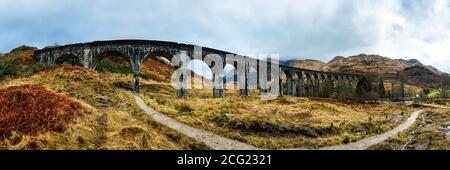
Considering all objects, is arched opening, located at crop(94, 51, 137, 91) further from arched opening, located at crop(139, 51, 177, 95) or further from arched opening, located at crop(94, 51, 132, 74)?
arched opening, located at crop(139, 51, 177, 95)

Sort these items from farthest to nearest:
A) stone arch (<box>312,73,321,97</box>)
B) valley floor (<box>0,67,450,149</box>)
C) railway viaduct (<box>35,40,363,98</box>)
Result: stone arch (<box>312,73,321,97</box>) < railway viaduct (<box>35,40,363,98</box>) < valley floor (<box>0,67,450,149</box>)

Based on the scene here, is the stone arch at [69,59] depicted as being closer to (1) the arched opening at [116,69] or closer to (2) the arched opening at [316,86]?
(1) the arched opening at [116,69]

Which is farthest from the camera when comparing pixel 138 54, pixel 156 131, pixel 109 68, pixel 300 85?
pixel 300 85

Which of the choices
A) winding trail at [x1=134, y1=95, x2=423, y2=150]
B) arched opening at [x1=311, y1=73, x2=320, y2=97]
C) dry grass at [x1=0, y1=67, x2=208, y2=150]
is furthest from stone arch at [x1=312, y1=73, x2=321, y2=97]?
dry grass at [x1=0, y1=67, x2=208, y2=150]

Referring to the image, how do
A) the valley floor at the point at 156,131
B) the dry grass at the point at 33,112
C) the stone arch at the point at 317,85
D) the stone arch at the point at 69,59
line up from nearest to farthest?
the valley floor at the point at 156,131 → the dry grass at the point at 33,112 → the stone arch at the point at 69,59 → the stone arch at the point at 317,85

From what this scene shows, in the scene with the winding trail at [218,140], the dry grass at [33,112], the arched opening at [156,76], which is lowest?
the winding trail at [218,140]

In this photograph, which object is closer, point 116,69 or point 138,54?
point 138,54

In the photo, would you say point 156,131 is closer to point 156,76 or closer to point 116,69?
point 116,69

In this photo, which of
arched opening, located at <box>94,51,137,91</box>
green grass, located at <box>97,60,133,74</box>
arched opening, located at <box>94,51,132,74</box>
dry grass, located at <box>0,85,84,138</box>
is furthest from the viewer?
green grass, located at <box>97,60,133,74</box>

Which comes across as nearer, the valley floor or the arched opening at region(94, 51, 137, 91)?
the valley floor

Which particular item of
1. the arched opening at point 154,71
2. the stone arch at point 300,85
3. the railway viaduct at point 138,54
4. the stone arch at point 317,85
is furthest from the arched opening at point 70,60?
the stone arch at point 317,85

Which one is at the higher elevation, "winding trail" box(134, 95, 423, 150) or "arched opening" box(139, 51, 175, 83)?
"arched opening" box(139, 51, 175, 83)

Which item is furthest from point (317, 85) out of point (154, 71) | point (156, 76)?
point (156, 76)
